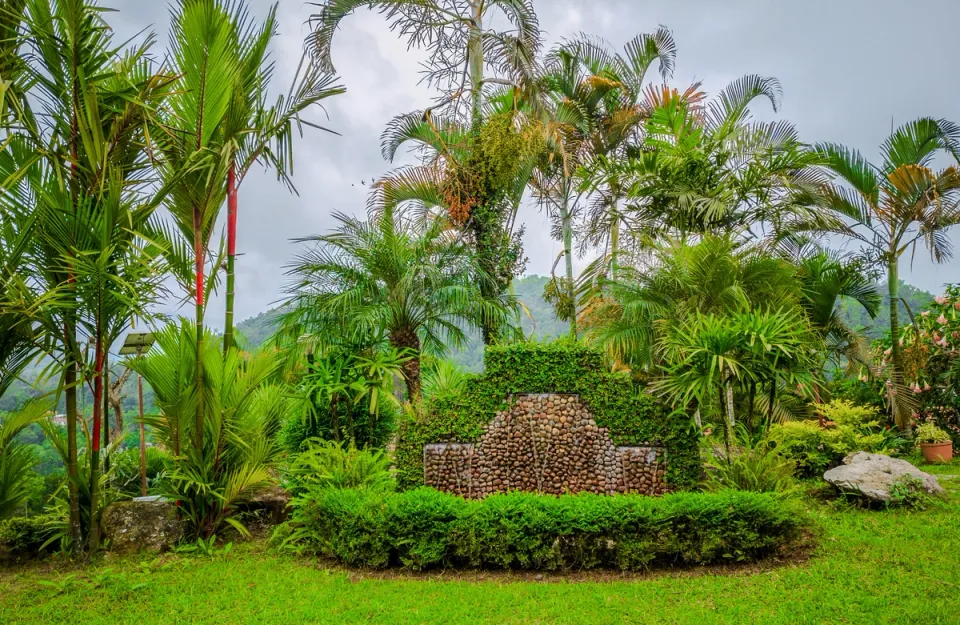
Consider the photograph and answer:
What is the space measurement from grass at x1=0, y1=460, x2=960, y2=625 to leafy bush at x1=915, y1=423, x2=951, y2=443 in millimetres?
4586

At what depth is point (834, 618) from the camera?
4340 mm

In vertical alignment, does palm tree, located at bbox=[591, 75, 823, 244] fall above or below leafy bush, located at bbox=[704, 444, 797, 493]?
above

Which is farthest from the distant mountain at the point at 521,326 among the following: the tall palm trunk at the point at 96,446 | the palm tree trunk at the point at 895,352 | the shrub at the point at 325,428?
the palm tree trunk at the point at 895,352

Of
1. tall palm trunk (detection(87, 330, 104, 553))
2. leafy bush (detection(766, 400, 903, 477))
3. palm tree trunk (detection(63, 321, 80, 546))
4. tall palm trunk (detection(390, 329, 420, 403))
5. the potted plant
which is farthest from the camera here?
the potted plant

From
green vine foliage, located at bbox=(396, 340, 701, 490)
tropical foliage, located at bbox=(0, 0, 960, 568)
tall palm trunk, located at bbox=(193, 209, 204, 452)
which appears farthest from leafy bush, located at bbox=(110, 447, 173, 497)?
green vine foliage, located at bbox=(396, 340, 701, 490)

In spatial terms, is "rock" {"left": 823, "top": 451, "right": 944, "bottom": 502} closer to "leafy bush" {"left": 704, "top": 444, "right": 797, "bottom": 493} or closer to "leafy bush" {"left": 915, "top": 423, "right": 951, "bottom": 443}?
"leafy bush" {"left": 704, "top": 444, "right": 797, "bottom": 493}

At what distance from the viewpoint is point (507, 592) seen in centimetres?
499

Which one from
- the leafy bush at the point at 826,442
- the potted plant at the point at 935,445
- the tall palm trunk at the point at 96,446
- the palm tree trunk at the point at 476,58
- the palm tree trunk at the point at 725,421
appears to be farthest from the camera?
the palm tree trunk at the point at 476,58

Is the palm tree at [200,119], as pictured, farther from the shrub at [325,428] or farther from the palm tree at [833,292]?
the palm tree at [833,292]

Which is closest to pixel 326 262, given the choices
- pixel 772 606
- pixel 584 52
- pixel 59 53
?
pixel 59 53

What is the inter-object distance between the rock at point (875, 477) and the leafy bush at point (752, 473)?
0.95 meters

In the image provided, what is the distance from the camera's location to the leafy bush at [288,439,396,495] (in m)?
6.72

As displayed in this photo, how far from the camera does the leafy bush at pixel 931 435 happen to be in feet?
32.3

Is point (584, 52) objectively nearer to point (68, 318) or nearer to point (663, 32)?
point (663, 32)
